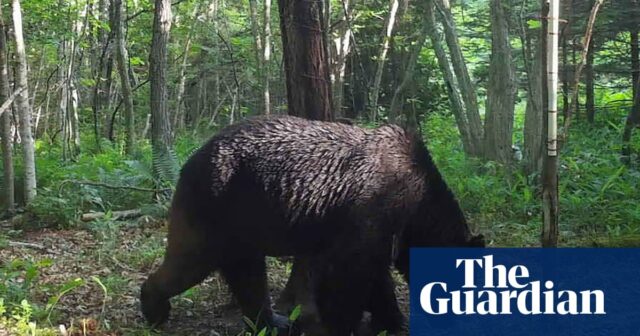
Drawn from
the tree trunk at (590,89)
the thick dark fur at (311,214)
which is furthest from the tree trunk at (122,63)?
the tree trunk at (590,89)

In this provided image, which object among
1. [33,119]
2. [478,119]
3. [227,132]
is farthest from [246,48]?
[227,132]

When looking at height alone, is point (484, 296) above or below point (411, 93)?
below

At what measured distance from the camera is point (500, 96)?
458 inches

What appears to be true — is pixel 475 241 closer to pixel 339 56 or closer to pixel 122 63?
pixel 122 63

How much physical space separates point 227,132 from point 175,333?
162cm

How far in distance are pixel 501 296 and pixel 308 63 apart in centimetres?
285

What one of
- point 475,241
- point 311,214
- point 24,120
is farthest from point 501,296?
point 24,120

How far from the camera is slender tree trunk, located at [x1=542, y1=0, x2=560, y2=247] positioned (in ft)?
17.2

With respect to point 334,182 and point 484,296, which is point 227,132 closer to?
point 334,182

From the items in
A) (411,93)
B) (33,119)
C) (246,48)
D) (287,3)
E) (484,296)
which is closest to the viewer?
(484,296)

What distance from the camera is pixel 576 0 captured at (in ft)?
42.3

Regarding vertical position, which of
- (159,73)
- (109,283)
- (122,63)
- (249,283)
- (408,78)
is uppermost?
(122,63)

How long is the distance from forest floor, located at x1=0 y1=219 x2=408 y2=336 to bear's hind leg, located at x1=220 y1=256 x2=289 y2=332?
239 millimetres

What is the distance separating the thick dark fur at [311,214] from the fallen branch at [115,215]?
3.87m
